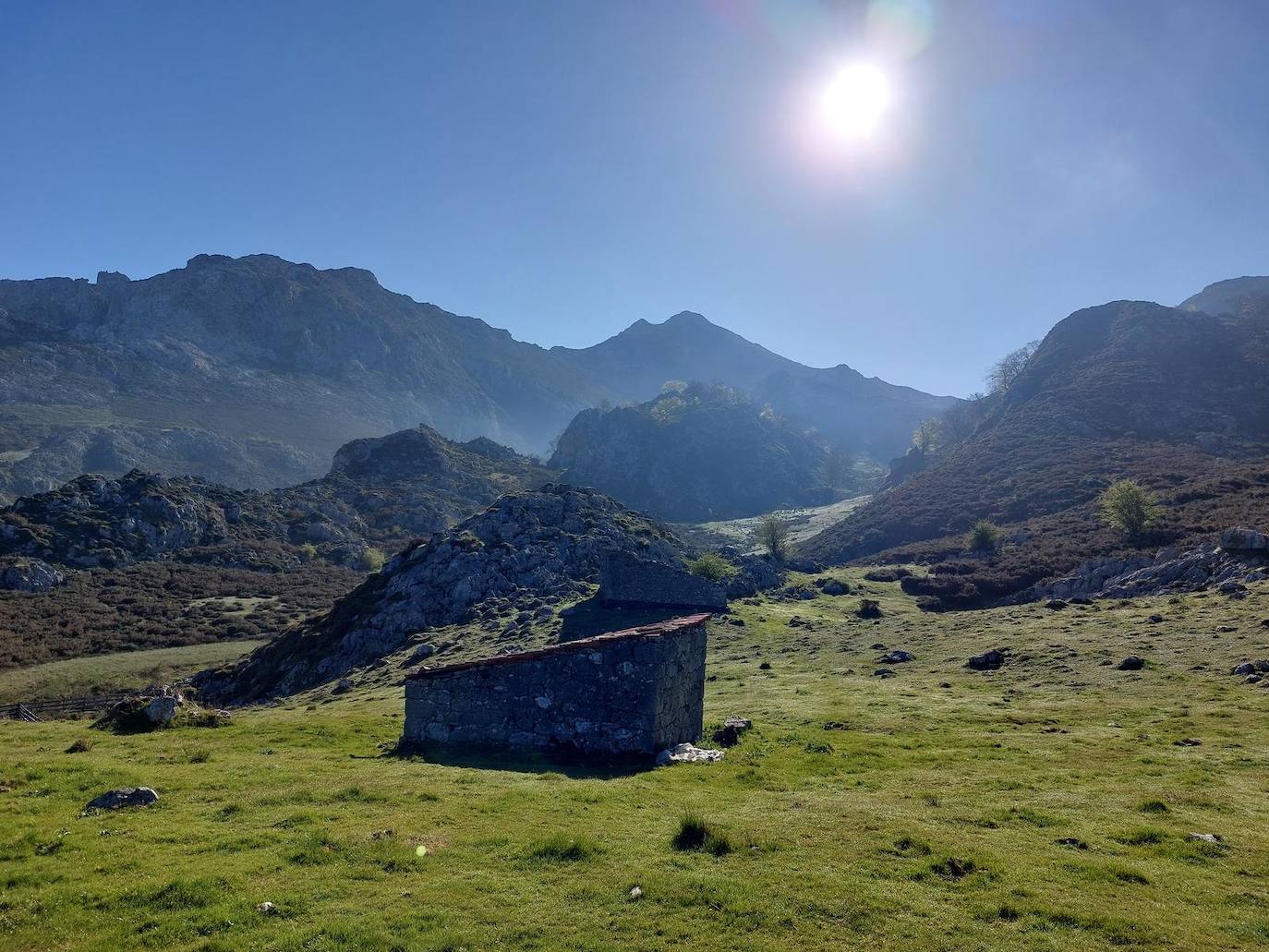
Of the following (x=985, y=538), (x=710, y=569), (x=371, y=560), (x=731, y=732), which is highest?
(x=985, y=538)

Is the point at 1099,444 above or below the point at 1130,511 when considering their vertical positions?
above

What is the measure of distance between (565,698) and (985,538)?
76207mm

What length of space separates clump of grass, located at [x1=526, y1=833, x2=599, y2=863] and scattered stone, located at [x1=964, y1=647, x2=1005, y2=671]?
103 ft

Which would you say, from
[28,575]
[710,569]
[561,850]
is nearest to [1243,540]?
[710,569]

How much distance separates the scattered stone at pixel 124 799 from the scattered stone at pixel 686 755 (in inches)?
442

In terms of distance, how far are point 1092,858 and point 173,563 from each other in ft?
367

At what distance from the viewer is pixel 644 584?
187 ft

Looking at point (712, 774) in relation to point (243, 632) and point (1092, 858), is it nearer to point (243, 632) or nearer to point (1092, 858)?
point (1092, 858)

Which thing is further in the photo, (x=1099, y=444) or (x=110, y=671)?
(x=1099, y=444)

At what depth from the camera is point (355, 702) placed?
3616cm

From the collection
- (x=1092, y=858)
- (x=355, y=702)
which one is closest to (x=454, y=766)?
(x=1092, y=858)

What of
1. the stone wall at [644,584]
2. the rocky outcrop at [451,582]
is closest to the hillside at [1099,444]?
the stone wall at [644,584]

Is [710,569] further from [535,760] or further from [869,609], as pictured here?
[535,760]

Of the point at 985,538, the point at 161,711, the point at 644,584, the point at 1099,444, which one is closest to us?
the point at 161,711
